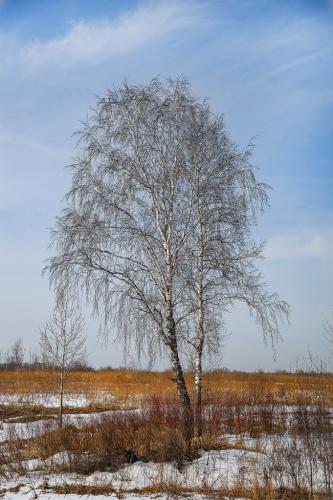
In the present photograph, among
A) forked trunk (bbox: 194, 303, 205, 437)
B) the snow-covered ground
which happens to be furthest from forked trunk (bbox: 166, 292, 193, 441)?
the snow-covered ground

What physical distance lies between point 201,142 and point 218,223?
2.14 m

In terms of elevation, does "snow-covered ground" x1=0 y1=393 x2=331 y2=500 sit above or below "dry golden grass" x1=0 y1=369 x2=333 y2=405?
below

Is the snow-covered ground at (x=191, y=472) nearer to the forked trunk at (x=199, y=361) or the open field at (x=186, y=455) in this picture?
the open field at (x=186, y=455)

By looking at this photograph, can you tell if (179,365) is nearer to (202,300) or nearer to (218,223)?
(202,300)

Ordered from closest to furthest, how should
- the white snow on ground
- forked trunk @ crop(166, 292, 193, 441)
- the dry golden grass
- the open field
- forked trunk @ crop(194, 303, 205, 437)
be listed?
the open field → forked trunk @ crop(166, 292, 193, 441) → forked trunk @ crop(194, 303, 205, 437) → the white snow on ground → the dry golden grass

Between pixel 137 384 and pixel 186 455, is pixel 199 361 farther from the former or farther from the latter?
pixel 137 384

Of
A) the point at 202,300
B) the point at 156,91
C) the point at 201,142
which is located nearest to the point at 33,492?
the point at 202,300

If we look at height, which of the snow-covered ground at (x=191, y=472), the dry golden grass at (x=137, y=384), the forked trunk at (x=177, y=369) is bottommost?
the snow-covered ground at (x=191, y=472)

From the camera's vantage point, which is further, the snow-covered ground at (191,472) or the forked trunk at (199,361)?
the forked trunk at (199,361)

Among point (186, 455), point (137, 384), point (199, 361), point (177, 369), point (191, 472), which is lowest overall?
point (191, 472)

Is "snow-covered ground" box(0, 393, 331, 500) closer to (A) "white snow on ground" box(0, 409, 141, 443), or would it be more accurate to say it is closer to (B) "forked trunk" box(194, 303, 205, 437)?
(B) "forked trunk" box(194, 303, 205, 437)

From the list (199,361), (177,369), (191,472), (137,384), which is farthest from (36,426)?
(137,384)

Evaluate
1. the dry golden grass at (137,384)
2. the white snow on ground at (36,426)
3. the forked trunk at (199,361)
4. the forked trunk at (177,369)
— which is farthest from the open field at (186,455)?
the dry golden grass at (137,384)

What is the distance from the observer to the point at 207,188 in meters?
13.3
